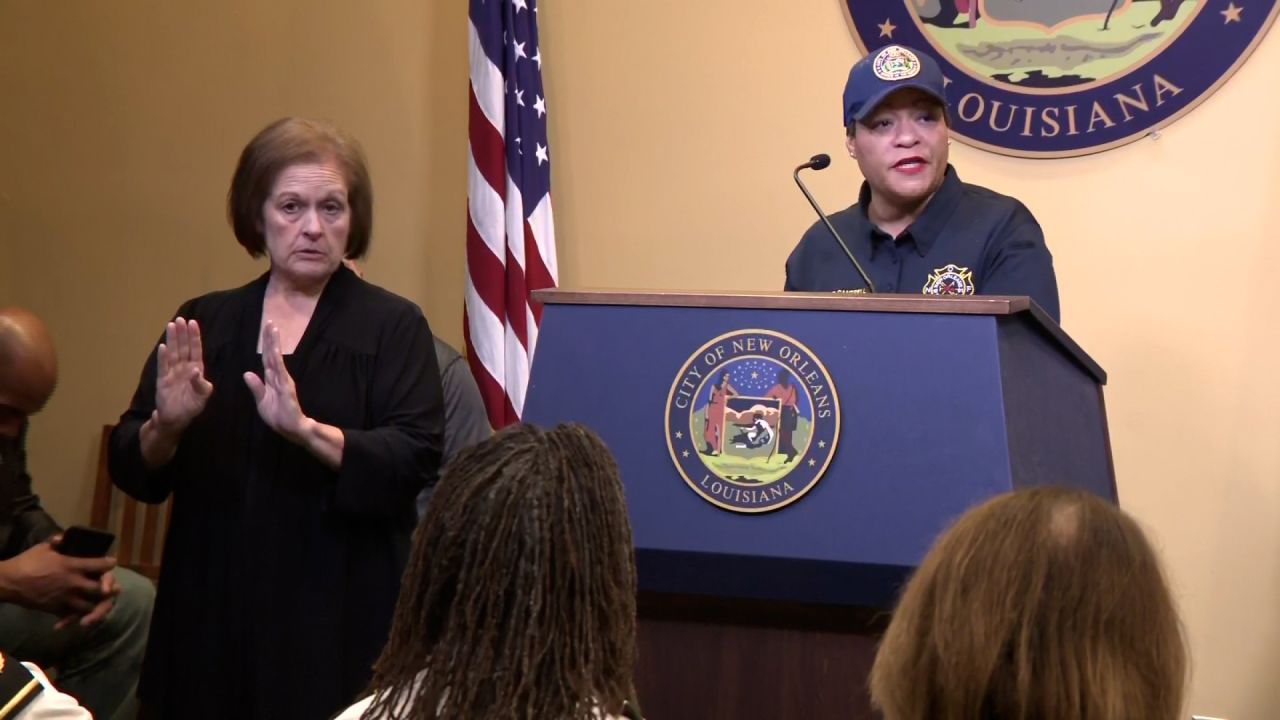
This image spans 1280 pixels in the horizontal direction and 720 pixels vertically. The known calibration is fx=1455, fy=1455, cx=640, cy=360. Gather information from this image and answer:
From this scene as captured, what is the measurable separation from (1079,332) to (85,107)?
364 cm

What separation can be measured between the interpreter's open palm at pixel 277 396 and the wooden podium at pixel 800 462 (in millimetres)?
511

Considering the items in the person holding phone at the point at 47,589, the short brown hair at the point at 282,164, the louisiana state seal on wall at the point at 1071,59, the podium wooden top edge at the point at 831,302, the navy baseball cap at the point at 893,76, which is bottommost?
the person holding phone at the point at 47,589

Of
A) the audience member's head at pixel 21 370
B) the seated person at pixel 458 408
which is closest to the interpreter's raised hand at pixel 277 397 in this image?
the seated person at pixel 458 408

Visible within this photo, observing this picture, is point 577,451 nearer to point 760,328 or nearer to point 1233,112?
point 760,328

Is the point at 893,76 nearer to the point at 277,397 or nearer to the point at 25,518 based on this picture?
the point at 277,397

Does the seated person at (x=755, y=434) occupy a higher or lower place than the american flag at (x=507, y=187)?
lower

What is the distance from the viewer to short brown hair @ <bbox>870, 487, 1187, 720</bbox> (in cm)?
119

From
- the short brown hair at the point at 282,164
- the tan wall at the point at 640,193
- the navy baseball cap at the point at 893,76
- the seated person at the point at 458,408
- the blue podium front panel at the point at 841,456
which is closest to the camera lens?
the blue podium front panel at the point at 841,456

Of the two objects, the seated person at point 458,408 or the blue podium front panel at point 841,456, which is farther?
the seated person at point 458,408

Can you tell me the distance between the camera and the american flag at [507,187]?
15.0 feet

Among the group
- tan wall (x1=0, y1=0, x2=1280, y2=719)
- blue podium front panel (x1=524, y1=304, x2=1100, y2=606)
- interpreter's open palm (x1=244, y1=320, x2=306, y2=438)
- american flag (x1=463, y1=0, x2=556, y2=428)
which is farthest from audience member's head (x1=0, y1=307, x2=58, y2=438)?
blue podium front panel (x1=524, y1=304, x2=1100, y2=606)

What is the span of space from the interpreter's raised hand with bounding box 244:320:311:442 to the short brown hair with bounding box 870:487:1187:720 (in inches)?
63.2

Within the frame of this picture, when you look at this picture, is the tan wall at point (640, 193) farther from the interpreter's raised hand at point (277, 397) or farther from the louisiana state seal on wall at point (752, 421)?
the interpreter's raised hand at point (277, 397)

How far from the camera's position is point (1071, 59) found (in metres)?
4.14
